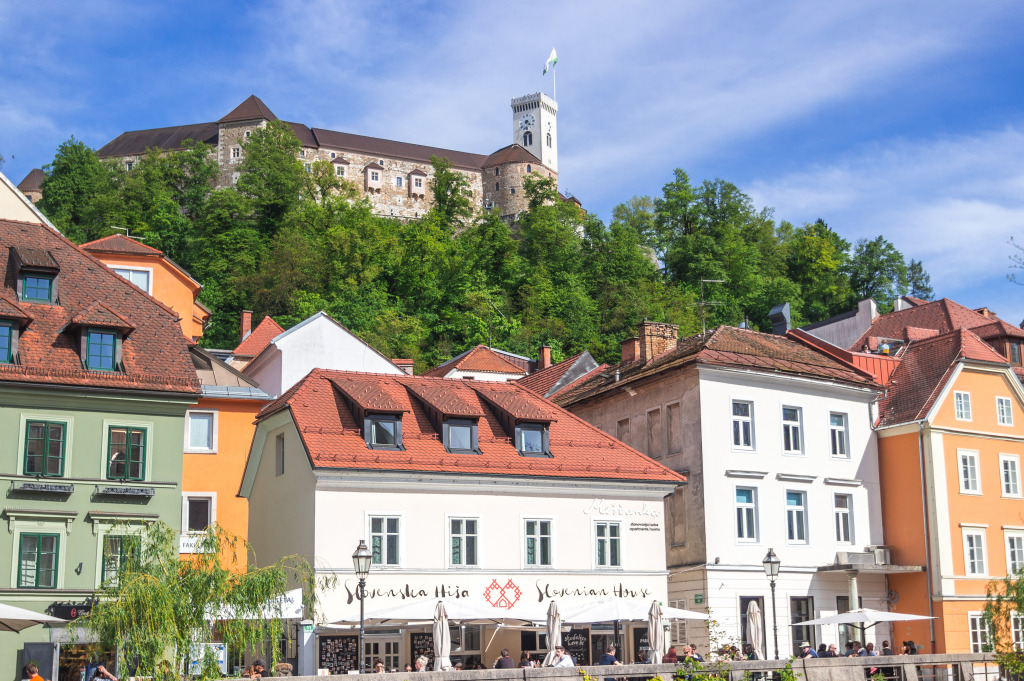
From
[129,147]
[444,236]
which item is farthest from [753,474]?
[129,147]

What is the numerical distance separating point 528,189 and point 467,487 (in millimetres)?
111208

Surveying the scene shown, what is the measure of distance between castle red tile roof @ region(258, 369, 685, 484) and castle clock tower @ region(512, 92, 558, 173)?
134 metres

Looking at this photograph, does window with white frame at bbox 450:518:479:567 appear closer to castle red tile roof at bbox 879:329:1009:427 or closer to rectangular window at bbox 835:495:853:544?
rectangular window at bbox 835:495:853:544

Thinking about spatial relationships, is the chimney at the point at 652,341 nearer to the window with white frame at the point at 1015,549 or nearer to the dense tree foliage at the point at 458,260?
the window with white frame at the point at 1015,549

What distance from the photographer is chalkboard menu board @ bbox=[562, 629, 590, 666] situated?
104 feet

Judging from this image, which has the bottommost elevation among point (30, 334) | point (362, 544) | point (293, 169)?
point (362, 544)

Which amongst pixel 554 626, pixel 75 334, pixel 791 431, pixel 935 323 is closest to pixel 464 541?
pixel 554 626

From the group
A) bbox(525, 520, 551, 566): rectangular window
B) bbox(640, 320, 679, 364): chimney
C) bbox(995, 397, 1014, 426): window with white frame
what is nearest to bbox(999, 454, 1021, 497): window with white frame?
bbox(995, 397, 1014, 426): window with white frame

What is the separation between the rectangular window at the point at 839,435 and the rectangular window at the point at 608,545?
9.66 meters

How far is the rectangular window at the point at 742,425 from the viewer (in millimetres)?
36906

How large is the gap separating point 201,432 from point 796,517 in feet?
59.7

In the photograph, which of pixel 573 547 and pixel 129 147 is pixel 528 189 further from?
pixel 573 547

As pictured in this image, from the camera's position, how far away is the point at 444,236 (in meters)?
106

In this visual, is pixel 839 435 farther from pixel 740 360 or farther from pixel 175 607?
pixel 175 607
